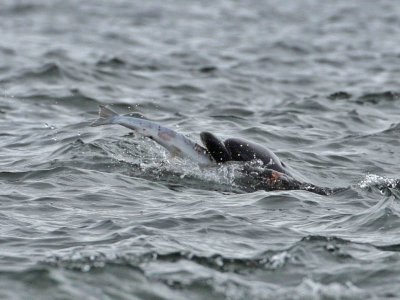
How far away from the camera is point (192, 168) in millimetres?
11078

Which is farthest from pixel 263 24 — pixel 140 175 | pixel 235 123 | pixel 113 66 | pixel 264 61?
pixel 140 175

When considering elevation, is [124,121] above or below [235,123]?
above

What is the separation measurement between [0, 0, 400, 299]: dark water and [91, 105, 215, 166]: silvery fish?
0.18 m

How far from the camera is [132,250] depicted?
25.9 feet

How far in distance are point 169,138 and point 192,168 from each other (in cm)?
47

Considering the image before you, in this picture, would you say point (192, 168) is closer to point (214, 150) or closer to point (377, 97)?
point (214, 150)

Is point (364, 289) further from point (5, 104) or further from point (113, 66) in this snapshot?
point (113, 66)

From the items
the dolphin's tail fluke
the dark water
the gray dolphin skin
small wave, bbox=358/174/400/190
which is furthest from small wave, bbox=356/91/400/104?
the dolphin's tail fluke

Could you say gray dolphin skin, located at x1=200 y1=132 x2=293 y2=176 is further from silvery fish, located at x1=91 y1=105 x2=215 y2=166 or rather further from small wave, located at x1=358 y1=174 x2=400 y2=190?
small wave, located at x1=358 y1=174 x2=400 y2=190

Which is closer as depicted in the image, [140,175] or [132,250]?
[132,250]

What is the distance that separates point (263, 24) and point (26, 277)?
23.4 metres

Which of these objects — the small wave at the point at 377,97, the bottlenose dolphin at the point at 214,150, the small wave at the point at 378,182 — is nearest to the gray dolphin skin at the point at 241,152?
the bottlenose dolphin at the point at 214,150

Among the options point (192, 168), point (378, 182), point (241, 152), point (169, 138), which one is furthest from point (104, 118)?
point (378, 182)

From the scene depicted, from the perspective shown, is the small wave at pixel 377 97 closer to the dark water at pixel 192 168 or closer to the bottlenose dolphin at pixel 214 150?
the dark water at pixel 192 168
